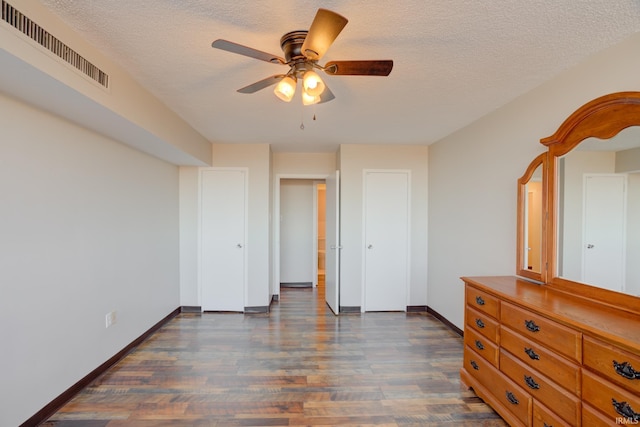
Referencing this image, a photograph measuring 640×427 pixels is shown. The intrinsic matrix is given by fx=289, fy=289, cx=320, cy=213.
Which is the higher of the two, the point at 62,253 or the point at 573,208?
the point at 573,208

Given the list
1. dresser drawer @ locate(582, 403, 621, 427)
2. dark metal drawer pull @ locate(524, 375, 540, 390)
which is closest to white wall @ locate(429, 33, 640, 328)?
dark metal drawer pull @ locate(524, 375, 540, 390)

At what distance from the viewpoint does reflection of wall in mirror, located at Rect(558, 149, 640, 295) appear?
5.18 feet

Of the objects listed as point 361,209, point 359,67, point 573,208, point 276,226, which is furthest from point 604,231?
point 276,226

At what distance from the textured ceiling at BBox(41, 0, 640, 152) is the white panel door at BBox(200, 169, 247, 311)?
1.48 metres

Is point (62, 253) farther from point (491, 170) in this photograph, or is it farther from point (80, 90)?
point (491, 170)

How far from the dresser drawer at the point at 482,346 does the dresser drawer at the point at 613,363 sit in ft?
2.20

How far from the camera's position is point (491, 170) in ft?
9.02

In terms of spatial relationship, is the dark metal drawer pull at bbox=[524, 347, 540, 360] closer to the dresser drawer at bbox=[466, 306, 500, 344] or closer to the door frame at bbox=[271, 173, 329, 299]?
the dresser drawer at bbox=[466, 306, 500, 344]

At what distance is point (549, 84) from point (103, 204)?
145 inches

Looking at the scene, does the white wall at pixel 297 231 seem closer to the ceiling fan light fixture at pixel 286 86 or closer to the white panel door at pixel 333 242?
the white panel door at pixel 333 242

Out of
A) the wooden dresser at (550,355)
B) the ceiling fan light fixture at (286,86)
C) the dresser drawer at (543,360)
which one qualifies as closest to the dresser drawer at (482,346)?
the wooden dresser at (550,355)

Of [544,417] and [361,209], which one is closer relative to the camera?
[544,417]

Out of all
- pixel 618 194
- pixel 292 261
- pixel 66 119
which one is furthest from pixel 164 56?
pixel 292 261

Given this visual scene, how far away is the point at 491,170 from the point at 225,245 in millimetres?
3382
